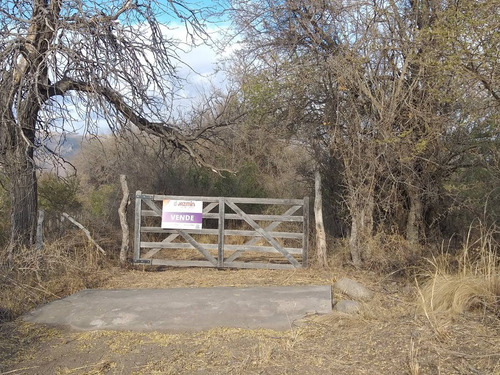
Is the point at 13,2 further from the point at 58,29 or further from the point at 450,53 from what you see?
the point at 450,53

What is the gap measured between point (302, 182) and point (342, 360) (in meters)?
10.1

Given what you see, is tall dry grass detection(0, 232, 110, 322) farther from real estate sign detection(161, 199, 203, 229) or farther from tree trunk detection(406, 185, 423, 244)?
tree trunk detection(406, 185, 423, 244)

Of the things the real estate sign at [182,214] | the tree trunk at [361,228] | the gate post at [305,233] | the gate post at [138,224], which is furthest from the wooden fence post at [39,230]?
the tree trunk at [361,228]

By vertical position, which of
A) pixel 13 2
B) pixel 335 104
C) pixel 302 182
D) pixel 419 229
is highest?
pixel 13 2

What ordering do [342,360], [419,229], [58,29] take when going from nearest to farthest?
1. [342,360]
2. [58,29]
3. [419,229]

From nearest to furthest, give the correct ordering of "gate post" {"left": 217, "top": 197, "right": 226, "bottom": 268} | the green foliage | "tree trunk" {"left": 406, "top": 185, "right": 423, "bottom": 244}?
1. "gate post" {"left": 217, "top": 197, "right": 226, "bottom": 268}
2. "tree trunk" {"left": 406, "top": 185, "right": 423, "bottom": 244}
3. the green foliage

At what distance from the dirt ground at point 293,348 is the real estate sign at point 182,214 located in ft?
13.3

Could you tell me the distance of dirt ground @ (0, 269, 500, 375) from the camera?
466cm

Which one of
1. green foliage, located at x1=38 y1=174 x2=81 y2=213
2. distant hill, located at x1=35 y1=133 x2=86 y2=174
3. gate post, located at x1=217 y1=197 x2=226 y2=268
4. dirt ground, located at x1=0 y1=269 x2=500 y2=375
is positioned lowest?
dirt ground, located at x1=0 y1=269 x2=500 y2=375

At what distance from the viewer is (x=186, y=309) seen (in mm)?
6793

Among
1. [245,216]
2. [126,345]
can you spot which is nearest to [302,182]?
[245,216]

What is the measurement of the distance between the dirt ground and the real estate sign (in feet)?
13.3

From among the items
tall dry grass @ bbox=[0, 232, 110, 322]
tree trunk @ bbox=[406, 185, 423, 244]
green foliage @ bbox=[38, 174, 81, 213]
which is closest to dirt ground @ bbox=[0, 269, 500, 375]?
tall dry grass @ bbox=[0, 232, 110, 322]

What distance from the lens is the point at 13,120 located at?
9.41 m
